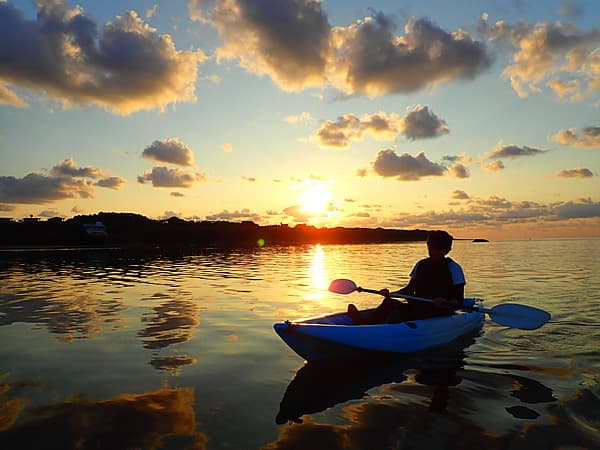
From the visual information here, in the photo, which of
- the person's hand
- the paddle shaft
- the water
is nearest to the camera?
the water

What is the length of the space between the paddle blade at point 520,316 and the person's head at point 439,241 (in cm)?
183

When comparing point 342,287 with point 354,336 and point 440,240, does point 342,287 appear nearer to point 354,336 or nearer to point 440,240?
point 440,240

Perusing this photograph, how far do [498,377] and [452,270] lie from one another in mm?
2464

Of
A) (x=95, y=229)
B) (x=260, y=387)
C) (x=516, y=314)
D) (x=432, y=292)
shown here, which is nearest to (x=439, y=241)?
(x=432, y=292)

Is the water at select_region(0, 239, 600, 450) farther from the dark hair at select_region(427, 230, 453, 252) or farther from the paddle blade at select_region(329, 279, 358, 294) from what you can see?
the dark hair at select_region(427, 230, 453, 252)

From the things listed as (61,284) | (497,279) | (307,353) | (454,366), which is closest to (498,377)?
(454,366)

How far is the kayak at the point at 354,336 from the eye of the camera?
7.49 m

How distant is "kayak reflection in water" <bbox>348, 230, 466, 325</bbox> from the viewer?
29.6 feet

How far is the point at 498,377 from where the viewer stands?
7.30 m

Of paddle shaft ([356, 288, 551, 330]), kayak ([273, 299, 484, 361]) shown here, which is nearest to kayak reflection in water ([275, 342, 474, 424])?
kayak ([273, 299, 484, 361])

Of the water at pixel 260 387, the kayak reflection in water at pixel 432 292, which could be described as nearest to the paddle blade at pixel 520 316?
the water at pixel 260 387

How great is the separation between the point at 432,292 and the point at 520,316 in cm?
196

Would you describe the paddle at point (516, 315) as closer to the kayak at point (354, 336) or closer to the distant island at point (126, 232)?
the kayak at point (354, 336)

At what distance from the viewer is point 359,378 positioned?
23.9 feet
